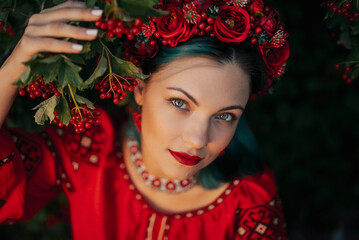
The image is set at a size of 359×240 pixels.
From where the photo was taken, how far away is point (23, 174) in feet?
5.12

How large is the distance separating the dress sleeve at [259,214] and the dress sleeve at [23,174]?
956 mm

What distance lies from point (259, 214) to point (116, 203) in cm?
71

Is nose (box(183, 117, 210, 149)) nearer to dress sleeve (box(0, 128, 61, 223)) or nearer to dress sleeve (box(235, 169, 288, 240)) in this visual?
dress sleeve (box(235, 169, 288, 240))

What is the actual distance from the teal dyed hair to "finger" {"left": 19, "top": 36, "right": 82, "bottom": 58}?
470 millimetres

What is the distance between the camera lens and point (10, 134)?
153 cm

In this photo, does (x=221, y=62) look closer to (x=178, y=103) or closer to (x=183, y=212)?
(x=178, y=103)

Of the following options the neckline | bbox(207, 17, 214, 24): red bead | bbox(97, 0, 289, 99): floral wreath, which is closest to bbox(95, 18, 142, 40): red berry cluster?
bbox(97, 0, 289, 99): floral wreath

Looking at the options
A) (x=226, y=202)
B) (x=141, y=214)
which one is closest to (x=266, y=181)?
(x=226, y=202)

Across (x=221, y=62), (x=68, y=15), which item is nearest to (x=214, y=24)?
(x=221, y=62)

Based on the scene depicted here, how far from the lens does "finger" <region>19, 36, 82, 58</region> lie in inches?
41.6

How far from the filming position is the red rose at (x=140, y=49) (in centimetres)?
142

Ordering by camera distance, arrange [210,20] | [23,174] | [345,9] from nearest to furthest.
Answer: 1. [210,20]
2. [345,9]
3. [23,174]

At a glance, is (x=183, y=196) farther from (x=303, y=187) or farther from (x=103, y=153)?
(x=303, y=187)

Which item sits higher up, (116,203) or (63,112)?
(63,112)
